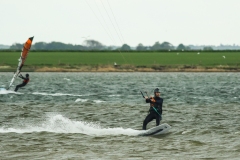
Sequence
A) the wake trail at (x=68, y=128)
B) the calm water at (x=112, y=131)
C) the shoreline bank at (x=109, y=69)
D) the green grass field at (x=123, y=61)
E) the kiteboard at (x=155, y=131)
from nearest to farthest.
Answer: the calm water at (x=112, y=131)
the kiteboard at (x=155, y=131)
the wake trail at (x=68, y=128)
the shoreline bank at (x=109, y=69)
the green grass field at (x=123, y=61)

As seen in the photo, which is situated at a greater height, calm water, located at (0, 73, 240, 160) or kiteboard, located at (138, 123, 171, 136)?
kiteboard, located at (138, 123, 171, 136)

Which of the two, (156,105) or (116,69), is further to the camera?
(116,69)

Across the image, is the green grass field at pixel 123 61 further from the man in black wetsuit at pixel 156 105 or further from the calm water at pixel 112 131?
the man in black wetsuit at pixel 156 105

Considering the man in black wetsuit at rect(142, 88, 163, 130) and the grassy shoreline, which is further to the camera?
the grassy shoreline

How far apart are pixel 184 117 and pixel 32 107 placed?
10.6 m

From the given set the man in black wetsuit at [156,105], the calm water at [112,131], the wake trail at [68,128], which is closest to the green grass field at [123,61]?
the calm water at [112,131]

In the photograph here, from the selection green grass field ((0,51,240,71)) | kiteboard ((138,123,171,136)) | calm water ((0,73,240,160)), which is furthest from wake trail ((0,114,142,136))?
green grass field ((0,51,240,71))

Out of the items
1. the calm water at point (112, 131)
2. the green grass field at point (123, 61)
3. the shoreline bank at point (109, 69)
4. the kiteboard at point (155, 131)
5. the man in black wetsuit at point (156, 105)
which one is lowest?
the shoreline bank at point (109, 69)

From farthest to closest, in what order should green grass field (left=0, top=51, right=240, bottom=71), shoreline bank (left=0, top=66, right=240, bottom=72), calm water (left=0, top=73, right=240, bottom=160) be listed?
1. green grass field (left=0, top=51, right=240, bottom=71)
2. shoreline bank (left=0, top=66, right=240, bottom=72)
3. calm water (left=0, top=73, right=240, bottom=160)

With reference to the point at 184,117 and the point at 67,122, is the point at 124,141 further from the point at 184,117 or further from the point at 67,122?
the point at 184,117

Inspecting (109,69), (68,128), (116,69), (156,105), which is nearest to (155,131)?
(156,105)

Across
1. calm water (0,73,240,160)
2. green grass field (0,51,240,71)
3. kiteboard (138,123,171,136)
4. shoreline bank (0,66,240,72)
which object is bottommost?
shoreline bank (0,66,240,72)

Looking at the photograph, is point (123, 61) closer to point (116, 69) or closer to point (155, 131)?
point (116, 69)

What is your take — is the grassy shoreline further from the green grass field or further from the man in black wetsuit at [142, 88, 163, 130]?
the man in black wetsuit at [142, 88, 163, 130]
